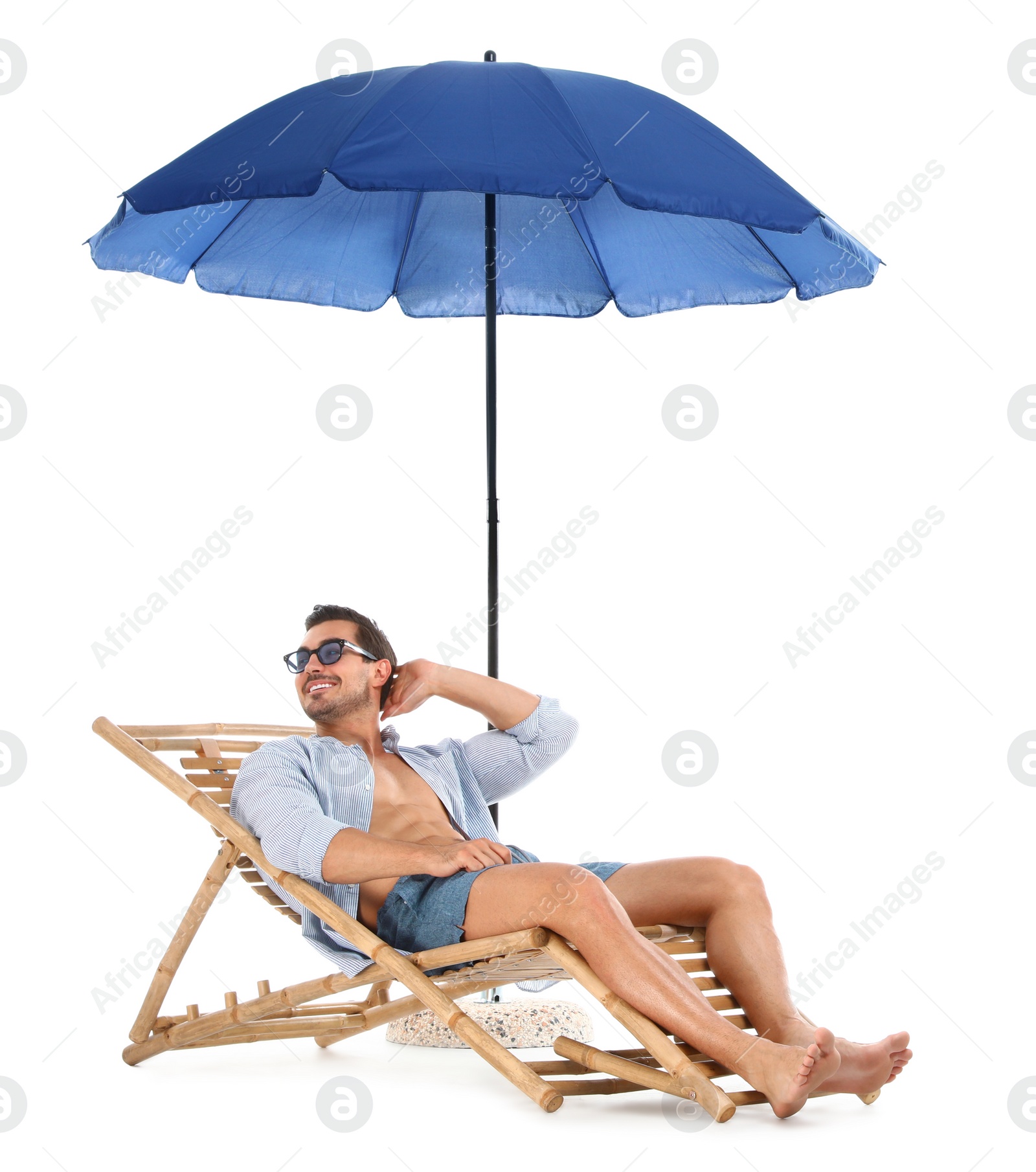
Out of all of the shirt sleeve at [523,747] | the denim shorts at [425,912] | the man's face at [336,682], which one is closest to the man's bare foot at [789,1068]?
the denim shorts at [425,912]

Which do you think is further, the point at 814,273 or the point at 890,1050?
the point at 814,273

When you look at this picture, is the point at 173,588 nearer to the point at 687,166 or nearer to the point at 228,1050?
the point at 228,1050

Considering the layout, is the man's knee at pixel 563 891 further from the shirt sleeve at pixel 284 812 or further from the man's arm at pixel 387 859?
the shirt sleeve at pixel 284 812

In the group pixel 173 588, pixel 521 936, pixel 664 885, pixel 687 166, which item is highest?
pixel 687 166

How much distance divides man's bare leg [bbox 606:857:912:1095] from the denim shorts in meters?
0.43

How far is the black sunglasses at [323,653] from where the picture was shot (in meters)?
4.01

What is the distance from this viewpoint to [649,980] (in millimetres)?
3219

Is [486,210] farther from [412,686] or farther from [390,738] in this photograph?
[390,738]

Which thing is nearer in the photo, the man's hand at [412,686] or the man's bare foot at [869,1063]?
the man's bare foot at [869,1063]

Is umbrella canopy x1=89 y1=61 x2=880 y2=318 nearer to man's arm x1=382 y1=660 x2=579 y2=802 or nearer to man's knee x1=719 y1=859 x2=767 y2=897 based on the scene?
man's arm x1=382 y1=660 x2=579 y2=802

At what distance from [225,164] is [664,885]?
211 cm

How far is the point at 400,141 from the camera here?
3.33 metres

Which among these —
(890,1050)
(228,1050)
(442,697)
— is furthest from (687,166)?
(228,1050)

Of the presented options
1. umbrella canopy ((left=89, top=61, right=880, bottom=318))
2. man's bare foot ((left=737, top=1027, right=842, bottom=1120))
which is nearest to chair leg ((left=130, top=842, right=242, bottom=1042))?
man's bare foot ((left=737, top=1027, right=842, bottom=1120))
